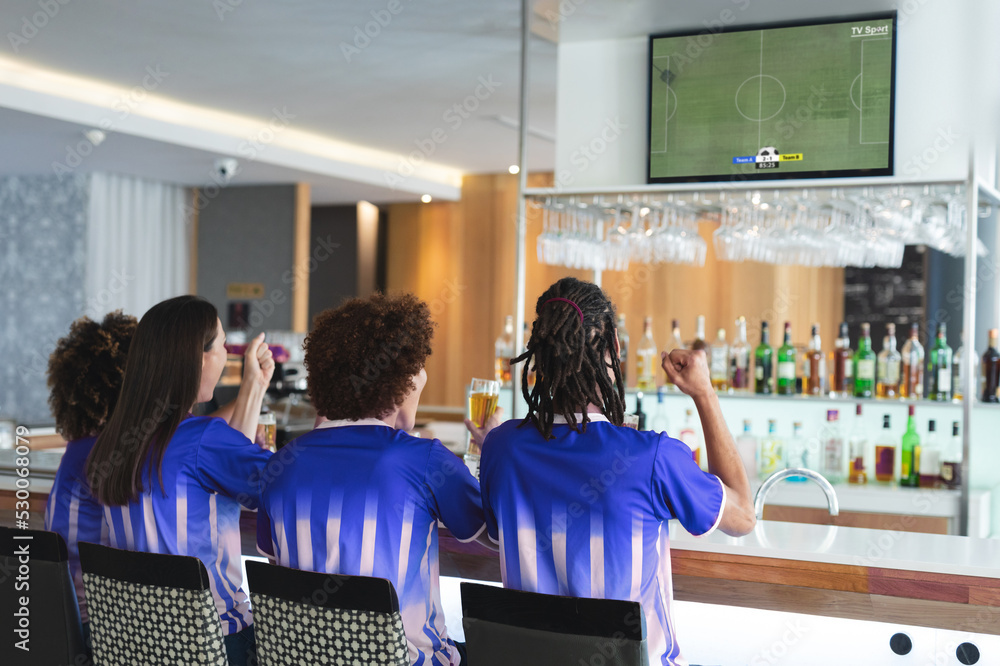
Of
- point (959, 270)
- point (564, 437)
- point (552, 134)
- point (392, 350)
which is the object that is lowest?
point (564, 437)

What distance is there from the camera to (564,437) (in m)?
1.52

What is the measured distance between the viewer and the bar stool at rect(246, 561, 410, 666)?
4.63ft

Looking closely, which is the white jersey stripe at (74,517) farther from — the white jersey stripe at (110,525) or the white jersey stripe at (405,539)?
the white jersey stripe at (405,539)

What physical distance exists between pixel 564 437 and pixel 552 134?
15.1 feet

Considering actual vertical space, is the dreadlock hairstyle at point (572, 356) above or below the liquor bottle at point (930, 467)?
above

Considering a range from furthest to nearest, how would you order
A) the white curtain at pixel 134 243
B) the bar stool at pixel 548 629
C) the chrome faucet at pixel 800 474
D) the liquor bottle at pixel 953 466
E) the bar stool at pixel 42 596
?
the white curtain at pixel 134 243 → the liquor bottle at pixel 953 466 → the chrome faucet at pixel 800 474 → the bar stool at pixel 42 596 → the bar stool at pixel 548 629

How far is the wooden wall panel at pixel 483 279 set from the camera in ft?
22.4

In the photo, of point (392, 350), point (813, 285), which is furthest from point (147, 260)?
point (392, 350)

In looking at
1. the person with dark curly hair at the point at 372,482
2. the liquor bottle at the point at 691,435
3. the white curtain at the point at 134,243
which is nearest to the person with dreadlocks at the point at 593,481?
the person with dark curly hair at the point at 372,482

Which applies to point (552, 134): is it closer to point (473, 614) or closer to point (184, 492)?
point (184, 492)

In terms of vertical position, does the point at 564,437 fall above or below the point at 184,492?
above

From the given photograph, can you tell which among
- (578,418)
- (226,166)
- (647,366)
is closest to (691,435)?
(647,366)

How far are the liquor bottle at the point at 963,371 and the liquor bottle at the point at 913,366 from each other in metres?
0.11

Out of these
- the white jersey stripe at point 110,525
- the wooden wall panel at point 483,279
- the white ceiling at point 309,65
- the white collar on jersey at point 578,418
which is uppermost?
the white ceiling at point 309,65
